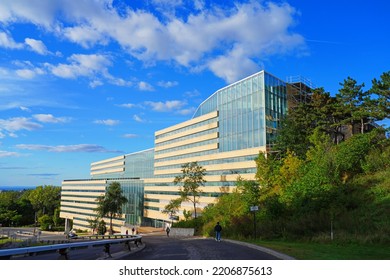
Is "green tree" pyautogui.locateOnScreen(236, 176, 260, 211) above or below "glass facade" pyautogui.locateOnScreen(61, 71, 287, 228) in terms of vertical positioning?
below

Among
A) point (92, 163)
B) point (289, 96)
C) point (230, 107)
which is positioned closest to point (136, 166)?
point (92, 163)

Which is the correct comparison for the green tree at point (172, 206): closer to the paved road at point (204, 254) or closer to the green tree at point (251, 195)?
the green tree at point (251, 195)

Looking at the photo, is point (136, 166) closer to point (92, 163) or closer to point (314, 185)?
point (92, 163)

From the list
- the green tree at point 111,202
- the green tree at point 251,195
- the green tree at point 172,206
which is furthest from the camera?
the green tree at point 111,202

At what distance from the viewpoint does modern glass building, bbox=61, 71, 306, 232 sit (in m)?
47.0

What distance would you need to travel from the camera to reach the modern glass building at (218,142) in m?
47.0

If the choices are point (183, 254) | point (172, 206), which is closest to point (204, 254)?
point (183, 254)

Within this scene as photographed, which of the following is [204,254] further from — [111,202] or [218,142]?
[111,202]

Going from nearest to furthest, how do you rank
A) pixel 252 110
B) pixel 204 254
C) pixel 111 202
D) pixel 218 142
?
pixel 204 254 → pixel 252 110 → pixel 218 142 → pixel 111 202

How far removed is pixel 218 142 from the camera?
187 ft

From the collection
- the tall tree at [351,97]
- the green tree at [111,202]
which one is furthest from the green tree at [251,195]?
the green tree at [111,202]

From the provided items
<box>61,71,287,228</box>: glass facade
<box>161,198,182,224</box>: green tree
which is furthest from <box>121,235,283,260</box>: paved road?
<box>161,198,182,224</box>: green tree

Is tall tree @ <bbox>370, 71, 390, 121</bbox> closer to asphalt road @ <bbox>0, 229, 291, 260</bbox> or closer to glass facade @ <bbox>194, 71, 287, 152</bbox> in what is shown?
glass facade @ <bbox>194, 71, 287, 152</bbox>

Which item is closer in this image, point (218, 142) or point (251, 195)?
point (251, 195)
